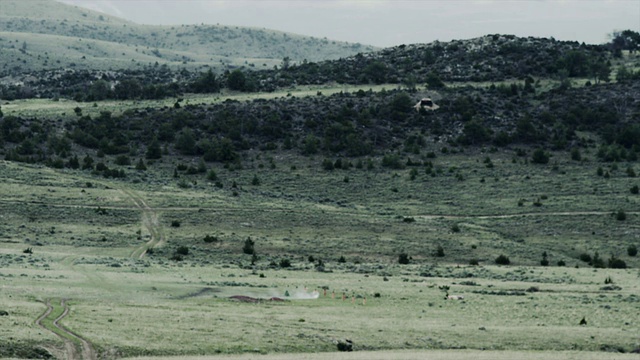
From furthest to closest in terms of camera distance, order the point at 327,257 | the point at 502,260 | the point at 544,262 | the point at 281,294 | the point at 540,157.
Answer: the point at 540,157 → the point at 327,257 → the point at 502,260 → the point at 544,262 → the point at 281,294

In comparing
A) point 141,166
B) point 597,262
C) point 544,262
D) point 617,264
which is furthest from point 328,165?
point 617,264

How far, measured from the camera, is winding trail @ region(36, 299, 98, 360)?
101 ft

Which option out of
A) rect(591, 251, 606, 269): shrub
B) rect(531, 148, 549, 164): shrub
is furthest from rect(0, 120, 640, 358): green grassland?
rect(591, 251, 606, 269): shrub

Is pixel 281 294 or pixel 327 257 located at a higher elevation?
pixel 281 294

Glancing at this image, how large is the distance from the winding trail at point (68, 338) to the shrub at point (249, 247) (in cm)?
2752

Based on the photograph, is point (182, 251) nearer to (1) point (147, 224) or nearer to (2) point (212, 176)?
(1) point (147, 224)

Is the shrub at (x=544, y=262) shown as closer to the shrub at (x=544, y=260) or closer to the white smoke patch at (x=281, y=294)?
the shrub at (x=544, y=260)

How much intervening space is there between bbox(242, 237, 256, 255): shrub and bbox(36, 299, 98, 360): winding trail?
2752cm

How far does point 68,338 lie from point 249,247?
3217 cm

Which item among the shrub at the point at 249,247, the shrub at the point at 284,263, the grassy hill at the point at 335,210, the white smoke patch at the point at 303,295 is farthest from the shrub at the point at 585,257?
the white smoke patch at the point at 303,295

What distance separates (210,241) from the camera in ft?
216

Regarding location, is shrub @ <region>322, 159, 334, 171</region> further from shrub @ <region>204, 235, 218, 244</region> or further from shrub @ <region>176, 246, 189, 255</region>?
shrub @ <region>176, 246, 189, 255</region>

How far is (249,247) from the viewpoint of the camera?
64125mm

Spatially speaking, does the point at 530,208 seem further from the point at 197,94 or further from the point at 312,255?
the point at 197,94
